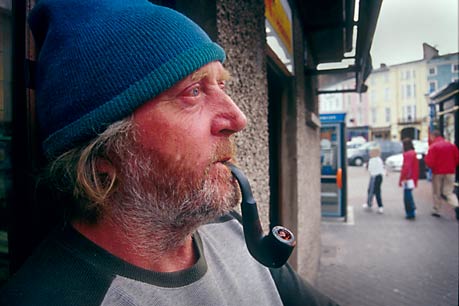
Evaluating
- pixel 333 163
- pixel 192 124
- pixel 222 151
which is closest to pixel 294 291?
pixel 222 151

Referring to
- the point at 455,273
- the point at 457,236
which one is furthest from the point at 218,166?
the point at 457,236

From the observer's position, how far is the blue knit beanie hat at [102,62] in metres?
0.99

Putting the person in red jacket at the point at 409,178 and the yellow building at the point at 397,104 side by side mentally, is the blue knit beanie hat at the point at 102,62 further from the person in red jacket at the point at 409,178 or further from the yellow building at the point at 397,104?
the yellow building at the point at 397,104

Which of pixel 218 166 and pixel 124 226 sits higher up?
pixel 218 166

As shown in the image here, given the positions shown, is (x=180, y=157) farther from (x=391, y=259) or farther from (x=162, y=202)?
(x=391, y=259)

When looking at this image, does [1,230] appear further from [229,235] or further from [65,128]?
[229,235]

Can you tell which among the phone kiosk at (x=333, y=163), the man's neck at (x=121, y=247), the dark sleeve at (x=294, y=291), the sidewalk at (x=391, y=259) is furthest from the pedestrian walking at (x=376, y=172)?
the man's neck at (x=121, y=247)

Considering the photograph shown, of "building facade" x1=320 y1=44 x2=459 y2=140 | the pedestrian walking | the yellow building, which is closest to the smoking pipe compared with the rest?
the pedestrian walking

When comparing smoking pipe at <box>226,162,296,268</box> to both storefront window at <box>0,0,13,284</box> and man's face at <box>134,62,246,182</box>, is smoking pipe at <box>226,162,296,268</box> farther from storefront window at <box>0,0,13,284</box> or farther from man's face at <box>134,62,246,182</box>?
storefront window at <box>0,0,13,284</box>

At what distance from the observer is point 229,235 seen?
1.40 m

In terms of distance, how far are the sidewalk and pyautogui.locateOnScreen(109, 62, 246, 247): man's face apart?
11.8 ft

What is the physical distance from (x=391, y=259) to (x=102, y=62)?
5.77 metres

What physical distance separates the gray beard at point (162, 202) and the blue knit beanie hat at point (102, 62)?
0.57 ft

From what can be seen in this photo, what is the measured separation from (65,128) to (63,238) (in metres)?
0.31
